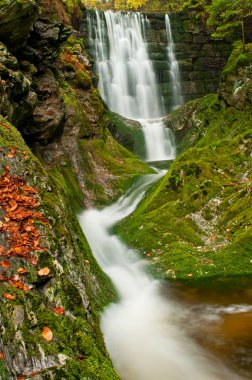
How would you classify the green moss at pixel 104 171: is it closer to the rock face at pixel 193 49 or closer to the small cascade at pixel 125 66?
the small cascade at pixel 125 66

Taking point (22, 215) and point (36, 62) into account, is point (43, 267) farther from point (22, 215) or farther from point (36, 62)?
point (36, 62)

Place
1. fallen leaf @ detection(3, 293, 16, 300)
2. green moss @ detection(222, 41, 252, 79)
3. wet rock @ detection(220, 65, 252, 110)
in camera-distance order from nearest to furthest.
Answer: fallen leaf @ detection(3, 293, 16, 300), wet rock @ detection(220, 65, 252, 110), green moss @ detection(222, 41, 252, 79)

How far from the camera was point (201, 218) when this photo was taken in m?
9.87

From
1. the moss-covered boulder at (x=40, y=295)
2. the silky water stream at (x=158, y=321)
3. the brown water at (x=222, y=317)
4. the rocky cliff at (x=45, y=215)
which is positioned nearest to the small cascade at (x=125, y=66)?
the rocky cliff at (x=45, y=215)

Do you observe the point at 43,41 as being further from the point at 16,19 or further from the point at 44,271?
the point at 44,271

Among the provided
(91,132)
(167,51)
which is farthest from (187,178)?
(167,51)

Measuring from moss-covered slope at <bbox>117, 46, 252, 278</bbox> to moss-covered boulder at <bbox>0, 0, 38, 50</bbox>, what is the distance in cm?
595

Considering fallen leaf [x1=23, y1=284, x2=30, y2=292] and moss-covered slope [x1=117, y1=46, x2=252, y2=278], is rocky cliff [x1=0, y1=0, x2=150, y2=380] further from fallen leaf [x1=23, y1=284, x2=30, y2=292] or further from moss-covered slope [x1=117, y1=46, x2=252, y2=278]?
moss-covered slope [x1=117, y1=46, x2=252, y2=278]

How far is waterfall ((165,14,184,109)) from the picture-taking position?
28516 millimetres

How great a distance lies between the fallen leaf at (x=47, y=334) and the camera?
3153 millimetres

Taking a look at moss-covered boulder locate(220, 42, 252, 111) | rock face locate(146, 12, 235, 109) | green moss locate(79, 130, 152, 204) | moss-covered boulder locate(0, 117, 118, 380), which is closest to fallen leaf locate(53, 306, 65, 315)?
moss-covered boulder locate(0, 117, 118, 380)

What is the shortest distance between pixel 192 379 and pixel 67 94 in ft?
39.5

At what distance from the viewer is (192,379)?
464 centimetres

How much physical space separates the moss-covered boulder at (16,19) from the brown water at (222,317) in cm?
775
